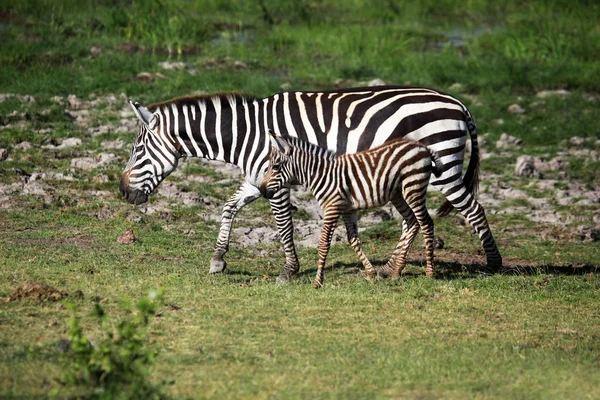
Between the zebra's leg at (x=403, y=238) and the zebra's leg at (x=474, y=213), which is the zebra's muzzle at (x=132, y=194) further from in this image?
the zebra's leg at (x=474, y=213)

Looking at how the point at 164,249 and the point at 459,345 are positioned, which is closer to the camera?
the point at 459,345

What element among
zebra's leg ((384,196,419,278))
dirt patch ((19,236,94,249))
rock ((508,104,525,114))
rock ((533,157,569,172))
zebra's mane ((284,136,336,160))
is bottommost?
rock ((533,157,569,172))

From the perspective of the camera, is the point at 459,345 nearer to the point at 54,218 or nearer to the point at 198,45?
A: the point at 54,218

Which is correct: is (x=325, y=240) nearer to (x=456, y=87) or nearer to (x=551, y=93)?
(x=456, y=87)

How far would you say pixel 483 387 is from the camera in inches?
274

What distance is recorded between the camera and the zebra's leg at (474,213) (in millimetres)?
10273

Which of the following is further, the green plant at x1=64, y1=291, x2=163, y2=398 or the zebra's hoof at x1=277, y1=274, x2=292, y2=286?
the zebra's hoof at x1=277, y1=274, x2=292, y2=286

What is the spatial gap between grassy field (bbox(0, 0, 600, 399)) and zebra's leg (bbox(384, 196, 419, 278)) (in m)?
0.17

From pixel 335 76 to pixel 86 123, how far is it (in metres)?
4.98

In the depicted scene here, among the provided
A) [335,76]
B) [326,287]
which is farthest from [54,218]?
[335,76]

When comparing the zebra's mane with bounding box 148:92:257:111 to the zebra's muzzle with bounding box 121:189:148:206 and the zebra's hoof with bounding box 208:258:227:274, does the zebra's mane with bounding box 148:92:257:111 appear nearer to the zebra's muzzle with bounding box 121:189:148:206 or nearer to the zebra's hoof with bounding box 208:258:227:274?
the zebra's muzzle with bounding box 121:189:148:206

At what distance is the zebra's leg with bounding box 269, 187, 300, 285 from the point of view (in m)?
10.2

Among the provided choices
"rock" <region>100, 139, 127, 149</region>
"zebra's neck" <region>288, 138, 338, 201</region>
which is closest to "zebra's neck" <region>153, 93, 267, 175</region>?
"zebra's neck" <region>288, 138, 338, 201</region>

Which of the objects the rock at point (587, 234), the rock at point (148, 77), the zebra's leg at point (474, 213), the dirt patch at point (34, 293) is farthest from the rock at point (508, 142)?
the dirt patch at point (34, 293)
